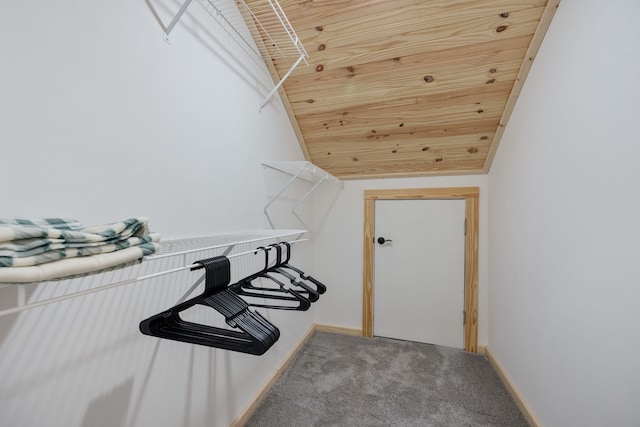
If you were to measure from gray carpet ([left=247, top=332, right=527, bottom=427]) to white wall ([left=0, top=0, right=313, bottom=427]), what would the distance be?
511 millimetres

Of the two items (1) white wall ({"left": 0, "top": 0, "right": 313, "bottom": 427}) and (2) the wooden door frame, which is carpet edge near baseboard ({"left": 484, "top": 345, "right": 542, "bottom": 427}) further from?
(1) white wall ({"left": 0, "top": 0, "right": 313, "bottom": 427})

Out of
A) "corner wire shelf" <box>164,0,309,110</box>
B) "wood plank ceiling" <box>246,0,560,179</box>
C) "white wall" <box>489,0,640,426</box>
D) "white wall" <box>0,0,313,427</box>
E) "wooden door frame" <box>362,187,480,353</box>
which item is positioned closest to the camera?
"white wall" <box>0,0,313,427</box>

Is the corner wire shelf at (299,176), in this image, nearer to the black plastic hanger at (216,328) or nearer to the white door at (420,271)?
the white door at (420,271)

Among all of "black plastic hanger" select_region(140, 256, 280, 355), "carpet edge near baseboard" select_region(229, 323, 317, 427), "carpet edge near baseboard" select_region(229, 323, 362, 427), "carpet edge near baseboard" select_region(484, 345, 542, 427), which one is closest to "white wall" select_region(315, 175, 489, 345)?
"carpet edge near baseboard" select_region(229, 323, 362, 427)

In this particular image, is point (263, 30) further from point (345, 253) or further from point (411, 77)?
point (345, 253)

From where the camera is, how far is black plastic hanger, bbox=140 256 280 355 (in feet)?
2.51

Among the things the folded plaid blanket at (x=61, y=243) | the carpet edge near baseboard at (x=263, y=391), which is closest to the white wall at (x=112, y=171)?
the carpet edge near baseboard at (x=263, y=391)

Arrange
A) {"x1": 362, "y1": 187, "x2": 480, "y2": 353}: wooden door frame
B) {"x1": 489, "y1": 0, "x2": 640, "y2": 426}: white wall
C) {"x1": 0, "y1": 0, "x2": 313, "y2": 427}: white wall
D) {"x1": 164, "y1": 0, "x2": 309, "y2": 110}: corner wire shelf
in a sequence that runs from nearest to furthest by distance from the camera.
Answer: {"x1": 0, "y1": 0, "x2": 313, "y2": 427}: white wall
{"x1": 489, "y1": 0, "x2": 640, "y2": 426}: white wall
{"x1": 164, "y1": 0, "x2": 309, "y2": 110}: corner wire shelf
{"x1": 362, "y1": 187, "x2": 480, "y2": 353}: wooden door frame

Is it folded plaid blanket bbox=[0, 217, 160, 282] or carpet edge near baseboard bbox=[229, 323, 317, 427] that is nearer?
folded plaid blanket bbox=[0, 217, 160, 282]

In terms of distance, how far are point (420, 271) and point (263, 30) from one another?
2311 mm

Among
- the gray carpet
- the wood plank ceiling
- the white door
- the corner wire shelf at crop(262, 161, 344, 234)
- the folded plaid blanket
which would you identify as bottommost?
the gray carpet

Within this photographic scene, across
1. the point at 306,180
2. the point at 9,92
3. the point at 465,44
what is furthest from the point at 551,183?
the point at 9,92

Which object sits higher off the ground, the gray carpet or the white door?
the white door

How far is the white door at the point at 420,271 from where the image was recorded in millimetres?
2525
